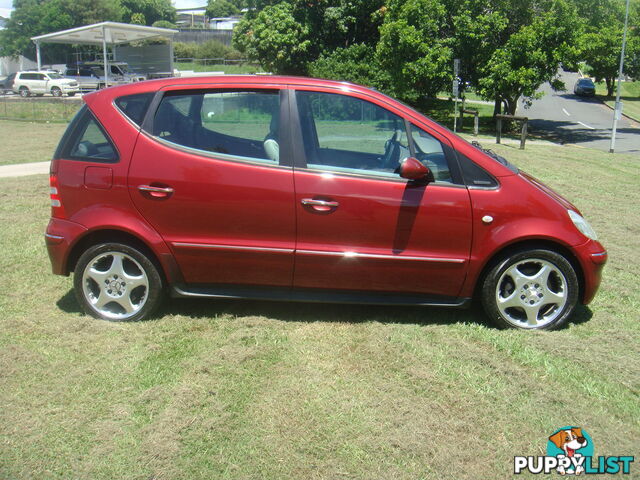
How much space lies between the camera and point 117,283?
4863 millimetres

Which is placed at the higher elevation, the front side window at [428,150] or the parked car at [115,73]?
the parked car at [115,73]

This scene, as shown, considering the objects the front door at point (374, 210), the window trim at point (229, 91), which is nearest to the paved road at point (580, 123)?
the front door at point (374, 210)

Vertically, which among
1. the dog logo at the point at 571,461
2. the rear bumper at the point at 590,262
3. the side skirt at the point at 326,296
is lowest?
the dog logo at the point at 571,461

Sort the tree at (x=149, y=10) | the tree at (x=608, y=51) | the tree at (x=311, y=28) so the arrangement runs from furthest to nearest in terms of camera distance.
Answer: the tree at (x=149, y=10) < the tree at (x=311, y=28) < the tree at (x=608, y=51)

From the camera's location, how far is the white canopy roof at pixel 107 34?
3803cm

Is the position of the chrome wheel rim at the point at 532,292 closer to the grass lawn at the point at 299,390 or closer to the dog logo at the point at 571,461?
the grass lawn at the point at 299,390

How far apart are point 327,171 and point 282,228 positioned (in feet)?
1.72

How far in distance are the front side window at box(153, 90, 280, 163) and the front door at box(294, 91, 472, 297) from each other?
0.85 feet

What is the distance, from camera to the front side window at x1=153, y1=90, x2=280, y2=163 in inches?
185

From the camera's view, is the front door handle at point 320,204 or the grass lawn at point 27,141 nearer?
the front door handle at point 320,204

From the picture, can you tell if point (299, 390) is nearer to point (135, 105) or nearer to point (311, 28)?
point (135, 105)

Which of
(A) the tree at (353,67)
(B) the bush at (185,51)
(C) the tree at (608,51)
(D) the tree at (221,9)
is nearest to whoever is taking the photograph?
(C) the tree at (608,51)

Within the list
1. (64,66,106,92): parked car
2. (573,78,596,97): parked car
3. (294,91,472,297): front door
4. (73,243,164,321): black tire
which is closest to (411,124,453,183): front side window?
(294,91,472,297): front door

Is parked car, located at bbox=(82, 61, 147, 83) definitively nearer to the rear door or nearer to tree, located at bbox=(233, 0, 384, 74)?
tree, located at bbox=(233, 0, 384, 74)
